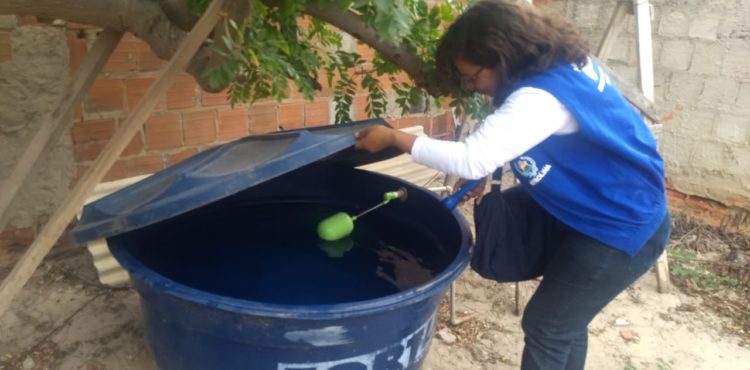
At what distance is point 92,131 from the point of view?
7.89 feet

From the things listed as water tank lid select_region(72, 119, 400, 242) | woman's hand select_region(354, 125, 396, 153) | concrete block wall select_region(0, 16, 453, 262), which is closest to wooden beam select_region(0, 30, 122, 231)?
water tank lid select_region(72, 119, 400, 242)

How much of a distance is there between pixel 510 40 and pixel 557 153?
0.34 meters

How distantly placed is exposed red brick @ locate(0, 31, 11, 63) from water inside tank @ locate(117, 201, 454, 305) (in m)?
0.88

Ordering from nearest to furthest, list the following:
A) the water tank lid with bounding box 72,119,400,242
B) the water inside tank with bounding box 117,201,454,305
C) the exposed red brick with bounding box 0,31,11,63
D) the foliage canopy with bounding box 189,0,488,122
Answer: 1. the foliage canopy with bounding box 189,0,488,122
2. the water tank lid with bounding box 72,119,400,242
3. the water inside tank with bounding box 117,201,454,305
4. the exposed red brick with bounding box 0,31,11,63

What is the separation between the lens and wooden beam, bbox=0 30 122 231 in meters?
1.77

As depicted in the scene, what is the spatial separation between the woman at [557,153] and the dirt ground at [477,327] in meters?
0.72

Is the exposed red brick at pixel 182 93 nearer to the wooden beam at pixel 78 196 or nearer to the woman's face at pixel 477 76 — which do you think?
the wooden beam at pixel 78 196

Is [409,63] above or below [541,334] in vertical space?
above

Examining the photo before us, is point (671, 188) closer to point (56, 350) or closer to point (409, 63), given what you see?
point (409, 63)

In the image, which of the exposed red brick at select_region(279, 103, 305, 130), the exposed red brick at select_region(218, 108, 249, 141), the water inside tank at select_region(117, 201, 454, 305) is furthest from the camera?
the exposed red brick at select_region(279, 103, 305, 130)

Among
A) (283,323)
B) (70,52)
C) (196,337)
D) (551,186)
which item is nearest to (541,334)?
(551,186)

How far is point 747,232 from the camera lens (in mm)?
3672

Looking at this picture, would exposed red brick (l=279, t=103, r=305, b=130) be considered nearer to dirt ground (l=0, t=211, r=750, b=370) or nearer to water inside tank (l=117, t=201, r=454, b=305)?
water inside tank (l=117, t=201, r=454, b=305)

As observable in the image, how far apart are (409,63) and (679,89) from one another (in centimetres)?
265
